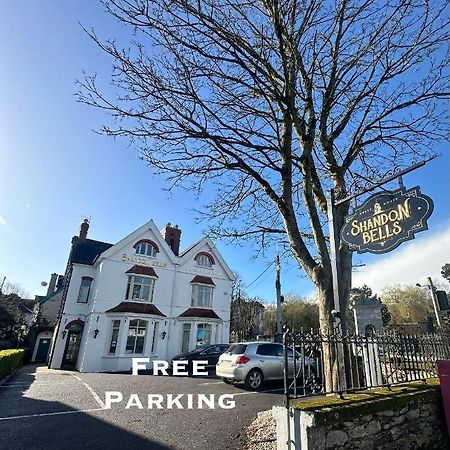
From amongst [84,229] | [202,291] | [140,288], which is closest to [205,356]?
[140,288]

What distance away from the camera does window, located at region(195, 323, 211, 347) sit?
23612 mm

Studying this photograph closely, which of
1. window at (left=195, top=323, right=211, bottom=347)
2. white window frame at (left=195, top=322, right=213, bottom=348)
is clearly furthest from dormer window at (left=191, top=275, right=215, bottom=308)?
window at (left=195, top=323, right=211, bottom=347)

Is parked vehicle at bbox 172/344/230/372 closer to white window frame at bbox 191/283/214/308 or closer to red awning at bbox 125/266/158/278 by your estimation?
white window frame at bbox 191/283/214/308

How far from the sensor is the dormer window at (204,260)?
26038 mm

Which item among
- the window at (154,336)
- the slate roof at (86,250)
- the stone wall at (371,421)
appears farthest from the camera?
the slate roof at (86,250)

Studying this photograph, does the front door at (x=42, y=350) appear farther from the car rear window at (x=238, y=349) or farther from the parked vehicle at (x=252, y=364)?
the car rear window at (x=238, y=349)

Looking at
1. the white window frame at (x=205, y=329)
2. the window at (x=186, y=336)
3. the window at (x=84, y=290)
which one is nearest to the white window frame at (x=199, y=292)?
the white window frame at (x=205, y=329)

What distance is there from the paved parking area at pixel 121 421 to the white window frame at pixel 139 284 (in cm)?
1154

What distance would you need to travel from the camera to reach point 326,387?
17.4 feet

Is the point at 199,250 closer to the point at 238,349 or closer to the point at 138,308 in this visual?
the point at 138,308

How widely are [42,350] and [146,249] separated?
15.2 m

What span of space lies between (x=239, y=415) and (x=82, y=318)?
1916 centimetres

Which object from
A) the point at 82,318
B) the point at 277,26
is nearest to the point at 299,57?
the point at 277,26

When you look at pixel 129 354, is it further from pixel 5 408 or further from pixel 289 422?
pixel 289 422
